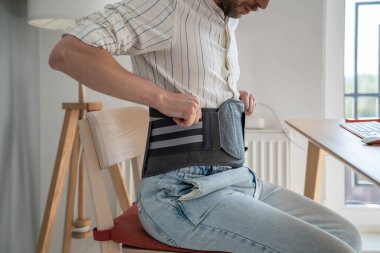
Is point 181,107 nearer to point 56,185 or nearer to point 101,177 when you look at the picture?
point 101,177

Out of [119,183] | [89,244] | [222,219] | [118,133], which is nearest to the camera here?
[222,219]

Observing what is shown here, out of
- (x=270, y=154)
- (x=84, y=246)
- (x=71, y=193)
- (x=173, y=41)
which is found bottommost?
(x=84, y=246)

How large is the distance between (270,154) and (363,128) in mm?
653

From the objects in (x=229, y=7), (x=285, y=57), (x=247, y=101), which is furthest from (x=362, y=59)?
(x=229, y=7)

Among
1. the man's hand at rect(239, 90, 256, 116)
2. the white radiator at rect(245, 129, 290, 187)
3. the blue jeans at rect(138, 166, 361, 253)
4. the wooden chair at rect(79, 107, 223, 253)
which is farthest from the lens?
the white radiator at rect(245, 129, 290, 187)

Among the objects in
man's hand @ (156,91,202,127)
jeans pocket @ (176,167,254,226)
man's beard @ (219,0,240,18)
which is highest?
man's beard @ (219,0,240,18)

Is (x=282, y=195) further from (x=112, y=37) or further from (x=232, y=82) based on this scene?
(x=112, y=37)

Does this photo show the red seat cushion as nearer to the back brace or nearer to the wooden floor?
the back brace

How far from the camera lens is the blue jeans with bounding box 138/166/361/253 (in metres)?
0.84

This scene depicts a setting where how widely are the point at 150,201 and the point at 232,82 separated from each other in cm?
33

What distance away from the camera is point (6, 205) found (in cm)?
170

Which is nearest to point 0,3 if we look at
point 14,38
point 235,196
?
point 14,38

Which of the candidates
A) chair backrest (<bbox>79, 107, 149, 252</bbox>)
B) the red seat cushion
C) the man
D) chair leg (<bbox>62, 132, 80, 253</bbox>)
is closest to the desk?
the man

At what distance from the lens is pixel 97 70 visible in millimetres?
887
